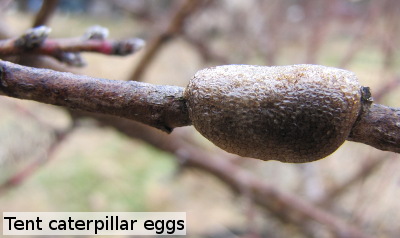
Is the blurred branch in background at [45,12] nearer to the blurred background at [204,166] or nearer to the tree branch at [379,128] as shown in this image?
the blurred background at [204,166]

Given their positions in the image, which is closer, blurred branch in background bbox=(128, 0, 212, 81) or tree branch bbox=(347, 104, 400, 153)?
tree branch bbox=(347, 104, 400, 153)

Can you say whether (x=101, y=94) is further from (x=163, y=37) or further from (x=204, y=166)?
(x=204, y=166)

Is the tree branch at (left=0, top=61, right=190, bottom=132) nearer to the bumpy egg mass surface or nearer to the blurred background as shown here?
the bumpy egg mass surface

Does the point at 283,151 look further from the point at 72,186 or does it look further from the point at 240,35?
the point at 240,35

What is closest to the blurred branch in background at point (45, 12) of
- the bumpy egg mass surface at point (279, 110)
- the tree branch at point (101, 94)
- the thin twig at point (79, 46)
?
the thin twig at point (79, 46)

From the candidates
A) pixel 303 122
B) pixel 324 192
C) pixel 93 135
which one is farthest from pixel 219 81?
pixel 93 135

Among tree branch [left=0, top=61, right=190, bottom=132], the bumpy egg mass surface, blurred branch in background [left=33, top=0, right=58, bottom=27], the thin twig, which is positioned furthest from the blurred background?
the bumpy egg mass surface
